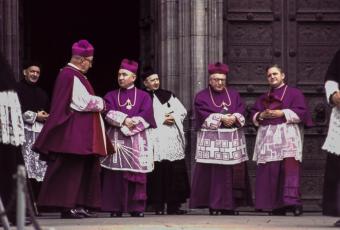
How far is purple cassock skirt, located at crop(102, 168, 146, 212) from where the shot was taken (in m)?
17.7

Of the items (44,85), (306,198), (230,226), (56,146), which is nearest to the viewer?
(230,226)

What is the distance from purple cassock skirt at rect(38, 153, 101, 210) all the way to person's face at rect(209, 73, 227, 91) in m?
2.28

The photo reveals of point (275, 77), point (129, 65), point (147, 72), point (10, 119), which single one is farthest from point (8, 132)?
point (275, 77)

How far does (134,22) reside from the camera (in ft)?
85.4

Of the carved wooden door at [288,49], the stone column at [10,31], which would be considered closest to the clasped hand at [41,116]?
the stone column at [10,31]

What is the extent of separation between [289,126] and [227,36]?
2140 millimetres

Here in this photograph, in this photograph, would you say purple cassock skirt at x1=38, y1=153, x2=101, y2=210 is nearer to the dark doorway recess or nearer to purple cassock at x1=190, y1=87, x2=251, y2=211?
purple cassock at x1=190, y1=87, x2=251, y2=211

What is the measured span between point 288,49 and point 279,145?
2.10m

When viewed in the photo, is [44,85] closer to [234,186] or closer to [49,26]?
[49,26]

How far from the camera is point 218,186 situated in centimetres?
1834

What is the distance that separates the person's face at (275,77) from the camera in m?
18.4

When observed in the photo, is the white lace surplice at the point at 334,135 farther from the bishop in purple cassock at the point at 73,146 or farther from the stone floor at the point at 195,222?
the bishop in purple cassock at the point at 73,146

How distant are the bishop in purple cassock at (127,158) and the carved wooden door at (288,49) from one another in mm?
2274

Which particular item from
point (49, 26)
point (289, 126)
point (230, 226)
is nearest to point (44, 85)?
point (49, 26)
